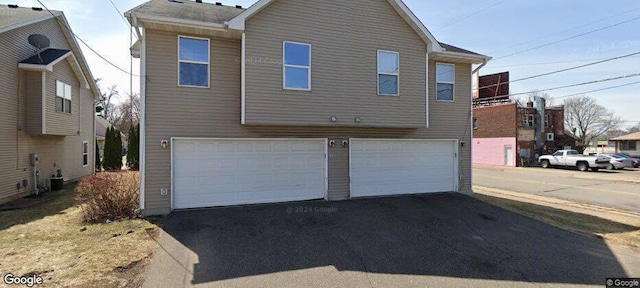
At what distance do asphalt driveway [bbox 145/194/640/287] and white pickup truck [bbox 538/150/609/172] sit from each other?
2278 cm

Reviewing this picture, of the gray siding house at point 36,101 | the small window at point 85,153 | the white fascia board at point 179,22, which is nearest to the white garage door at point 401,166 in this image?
the white fascia board at point 179,22

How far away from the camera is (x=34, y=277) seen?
4.46m

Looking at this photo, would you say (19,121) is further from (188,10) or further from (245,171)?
(245,171)

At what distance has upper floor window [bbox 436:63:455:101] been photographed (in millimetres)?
10906

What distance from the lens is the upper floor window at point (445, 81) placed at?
1091cm

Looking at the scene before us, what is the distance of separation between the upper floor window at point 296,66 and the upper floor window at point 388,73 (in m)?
2.36

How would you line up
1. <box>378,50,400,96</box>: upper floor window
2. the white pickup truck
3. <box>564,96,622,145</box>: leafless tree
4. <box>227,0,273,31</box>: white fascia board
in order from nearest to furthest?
<box>227,0,273,31</box>: white fascia board < <box>378,50,400,96</box>: upper floor window < the white pickup truck < <box>564,96,622,145</box>: leafless tree

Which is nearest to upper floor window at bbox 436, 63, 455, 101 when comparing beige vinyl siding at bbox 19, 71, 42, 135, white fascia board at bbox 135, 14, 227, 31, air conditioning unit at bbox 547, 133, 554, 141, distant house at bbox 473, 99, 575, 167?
white fascia board at bbox 135, 14, 227, 31

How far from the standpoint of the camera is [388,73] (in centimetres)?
970

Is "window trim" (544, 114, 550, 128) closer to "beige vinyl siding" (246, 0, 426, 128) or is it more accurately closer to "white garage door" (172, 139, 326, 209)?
"beige vinyl siding" (246, 0, 426, 128)

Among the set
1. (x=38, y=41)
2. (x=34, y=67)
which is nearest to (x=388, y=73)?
(x=34, y=67)

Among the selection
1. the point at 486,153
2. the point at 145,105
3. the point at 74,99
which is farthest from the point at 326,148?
the point at 486,153

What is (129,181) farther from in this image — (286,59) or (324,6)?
(324,6)

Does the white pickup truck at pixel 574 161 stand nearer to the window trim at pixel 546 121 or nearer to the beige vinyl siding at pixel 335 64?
the window trim at pixel 546 121
